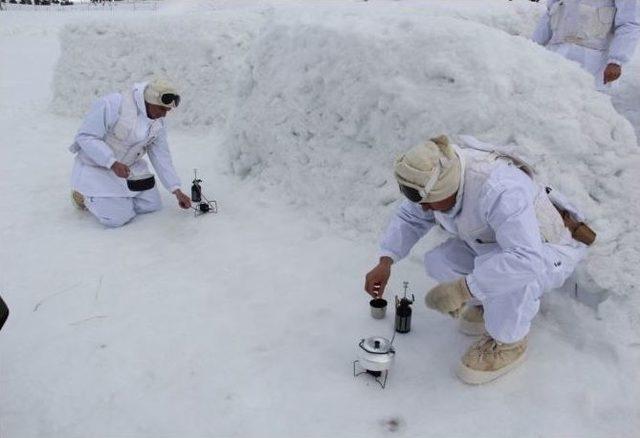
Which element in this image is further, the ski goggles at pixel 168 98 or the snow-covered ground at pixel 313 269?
the ski goggles at pixel 168 98

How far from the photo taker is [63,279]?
12.0 ft

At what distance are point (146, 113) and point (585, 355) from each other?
151 inches

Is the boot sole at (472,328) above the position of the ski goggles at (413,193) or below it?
below

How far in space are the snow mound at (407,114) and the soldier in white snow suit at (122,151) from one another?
1019 millimetres

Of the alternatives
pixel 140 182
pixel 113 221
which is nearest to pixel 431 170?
pixel 140 182

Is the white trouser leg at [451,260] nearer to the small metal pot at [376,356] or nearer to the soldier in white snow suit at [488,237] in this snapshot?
the soldier in white snow suit at [488,237]

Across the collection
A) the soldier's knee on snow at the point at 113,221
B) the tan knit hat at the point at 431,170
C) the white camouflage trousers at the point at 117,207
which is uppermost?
the tan knit hat at the point at 431,170

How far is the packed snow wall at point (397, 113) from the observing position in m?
3.47

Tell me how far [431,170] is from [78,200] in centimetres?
379

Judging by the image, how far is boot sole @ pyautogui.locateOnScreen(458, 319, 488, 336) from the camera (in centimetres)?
296

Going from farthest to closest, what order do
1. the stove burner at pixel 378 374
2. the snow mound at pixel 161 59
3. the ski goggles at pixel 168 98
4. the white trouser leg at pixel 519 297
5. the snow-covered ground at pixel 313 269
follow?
the snow mound at pixel 161 59 < the ski goggles at pixel 168 98 < the stove burner at pixel 378 374 < the snow-covered ground at pixel 313 269 < the white trouser leg at pixel 519 297

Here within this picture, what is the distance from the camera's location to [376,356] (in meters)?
2.54

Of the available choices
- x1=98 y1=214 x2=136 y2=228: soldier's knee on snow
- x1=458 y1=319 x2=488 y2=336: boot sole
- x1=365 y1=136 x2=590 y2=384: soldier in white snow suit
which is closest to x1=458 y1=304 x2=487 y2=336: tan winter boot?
x1=458 y1=319 x2=488 y2=336: boot sole

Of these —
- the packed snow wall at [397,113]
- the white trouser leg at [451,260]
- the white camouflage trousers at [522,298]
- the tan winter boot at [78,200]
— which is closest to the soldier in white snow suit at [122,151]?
the tan winter boot at [78,200]
